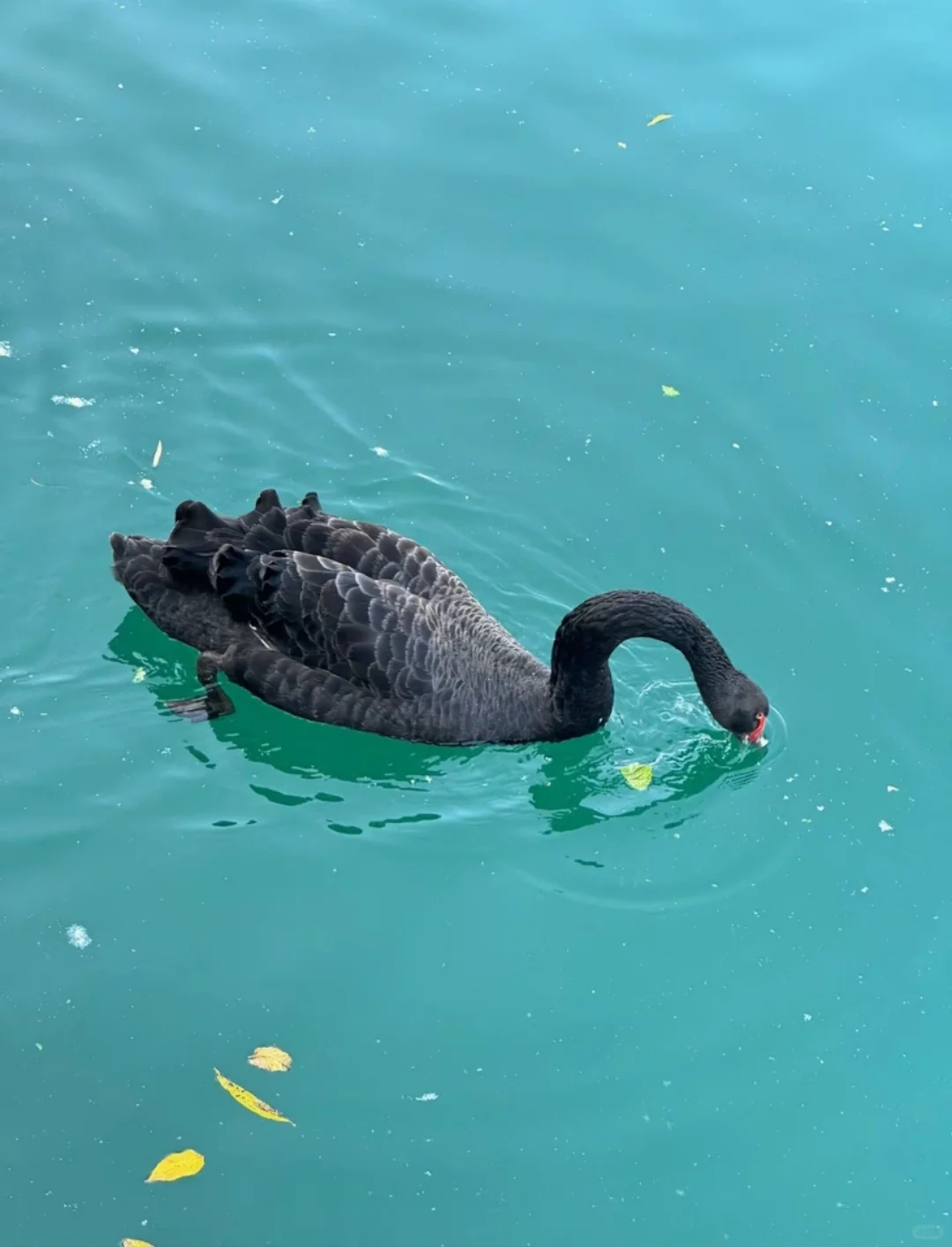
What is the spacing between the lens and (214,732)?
21.0ft

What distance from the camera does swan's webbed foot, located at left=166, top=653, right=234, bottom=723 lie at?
21.1 ft

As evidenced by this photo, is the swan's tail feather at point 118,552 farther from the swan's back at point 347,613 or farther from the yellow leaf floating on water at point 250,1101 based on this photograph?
the yellow leaf floating on water at point 250,1101

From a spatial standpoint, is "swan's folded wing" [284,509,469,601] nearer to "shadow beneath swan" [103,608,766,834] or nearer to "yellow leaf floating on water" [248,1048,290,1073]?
"shadow beneath swan" [103,608,766,834]

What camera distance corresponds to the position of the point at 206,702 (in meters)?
6.48

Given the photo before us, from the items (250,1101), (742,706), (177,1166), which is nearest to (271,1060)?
(250,1101)

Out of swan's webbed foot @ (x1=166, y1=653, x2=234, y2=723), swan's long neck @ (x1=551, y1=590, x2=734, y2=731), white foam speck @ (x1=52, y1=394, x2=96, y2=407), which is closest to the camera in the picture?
swan's long neck @ (x1=551, y1=590, x2=734, y2=731)

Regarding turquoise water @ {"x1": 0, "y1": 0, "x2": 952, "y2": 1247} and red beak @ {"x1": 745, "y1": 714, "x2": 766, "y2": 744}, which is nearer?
turquoise water @ {"x1": 0, "y1": 0, "x2": 952, "y2": 1247}

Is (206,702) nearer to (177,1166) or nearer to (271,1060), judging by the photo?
(271,1060)

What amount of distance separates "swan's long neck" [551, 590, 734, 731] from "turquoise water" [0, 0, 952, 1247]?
0.52m

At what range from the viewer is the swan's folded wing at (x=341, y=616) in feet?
20.1

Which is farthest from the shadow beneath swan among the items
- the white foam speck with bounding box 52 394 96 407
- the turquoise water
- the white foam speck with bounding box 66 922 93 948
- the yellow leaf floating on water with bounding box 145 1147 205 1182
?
the white foam speck with bounding box 52 394 96 407

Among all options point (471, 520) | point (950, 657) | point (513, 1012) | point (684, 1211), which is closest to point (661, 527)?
point (471, 520)

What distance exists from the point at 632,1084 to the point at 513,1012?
539 mm

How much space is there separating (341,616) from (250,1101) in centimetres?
208
